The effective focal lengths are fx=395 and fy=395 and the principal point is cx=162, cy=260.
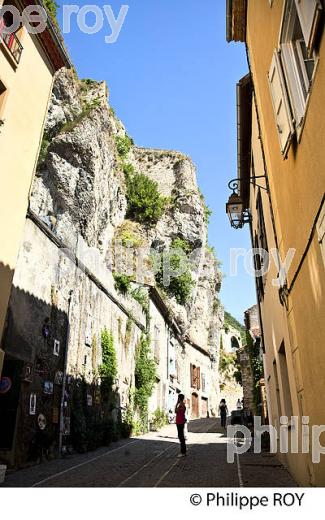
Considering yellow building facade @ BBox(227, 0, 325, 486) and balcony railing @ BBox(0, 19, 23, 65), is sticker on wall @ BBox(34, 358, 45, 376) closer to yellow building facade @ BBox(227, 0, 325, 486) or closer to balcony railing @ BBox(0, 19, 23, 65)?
yellow building facade @ BBox(227, 0, 325, 486)

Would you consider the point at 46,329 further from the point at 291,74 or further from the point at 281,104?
the point at 291,74

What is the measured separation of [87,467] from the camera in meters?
7.80

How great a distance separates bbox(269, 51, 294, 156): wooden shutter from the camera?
4.35m

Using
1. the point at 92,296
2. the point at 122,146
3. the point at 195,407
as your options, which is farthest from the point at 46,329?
the point at 122,146

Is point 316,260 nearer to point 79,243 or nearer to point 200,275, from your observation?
point 79,243

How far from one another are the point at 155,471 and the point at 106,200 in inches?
800

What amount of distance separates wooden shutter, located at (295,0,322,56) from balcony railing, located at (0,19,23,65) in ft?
19.6

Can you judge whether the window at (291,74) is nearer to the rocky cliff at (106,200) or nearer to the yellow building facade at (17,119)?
the yellow building facade at (17,119)

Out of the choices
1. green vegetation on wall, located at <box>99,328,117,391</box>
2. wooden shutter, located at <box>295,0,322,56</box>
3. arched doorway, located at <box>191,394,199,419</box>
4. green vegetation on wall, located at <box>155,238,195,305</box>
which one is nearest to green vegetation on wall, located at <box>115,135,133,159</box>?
green vegetation on wall, located at <box>155,238,195,305</box>

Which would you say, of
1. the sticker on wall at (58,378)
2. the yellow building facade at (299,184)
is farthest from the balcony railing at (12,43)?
the sticker on wall at (58,378)

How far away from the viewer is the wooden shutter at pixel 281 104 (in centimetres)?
435

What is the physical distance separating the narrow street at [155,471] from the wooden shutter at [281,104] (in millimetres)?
4645

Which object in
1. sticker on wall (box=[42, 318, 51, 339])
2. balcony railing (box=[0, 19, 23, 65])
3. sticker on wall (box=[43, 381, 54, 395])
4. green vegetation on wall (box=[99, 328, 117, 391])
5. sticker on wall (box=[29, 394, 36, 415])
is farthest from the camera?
green vegetation on wall (box=[99, 328, 117, 391])

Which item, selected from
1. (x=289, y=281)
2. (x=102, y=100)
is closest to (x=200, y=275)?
(x=102, y=100)
